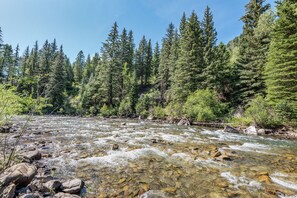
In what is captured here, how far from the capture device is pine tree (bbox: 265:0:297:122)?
47.7 ft

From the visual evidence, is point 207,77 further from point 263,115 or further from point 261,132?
point 261,132

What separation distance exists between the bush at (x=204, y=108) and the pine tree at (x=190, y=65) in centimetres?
509

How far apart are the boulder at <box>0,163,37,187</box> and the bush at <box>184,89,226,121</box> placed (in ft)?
58.7

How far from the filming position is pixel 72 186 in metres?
4.18

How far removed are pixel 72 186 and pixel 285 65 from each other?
776 inches

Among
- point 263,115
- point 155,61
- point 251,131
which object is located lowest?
point 251,131

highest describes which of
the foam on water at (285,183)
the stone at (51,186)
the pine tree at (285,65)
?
the pine tree at (285,65)

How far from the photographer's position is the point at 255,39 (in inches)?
970

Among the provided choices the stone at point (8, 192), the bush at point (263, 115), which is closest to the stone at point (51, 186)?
the stone at point (8, 192)

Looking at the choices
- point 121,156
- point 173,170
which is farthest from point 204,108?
point 173,170

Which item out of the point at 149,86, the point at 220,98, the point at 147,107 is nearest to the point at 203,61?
the point at 220,98

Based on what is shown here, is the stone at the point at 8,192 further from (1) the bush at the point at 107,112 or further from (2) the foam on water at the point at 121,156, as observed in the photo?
(1) the bush at the point at 107,112

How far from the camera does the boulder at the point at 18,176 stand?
379cm

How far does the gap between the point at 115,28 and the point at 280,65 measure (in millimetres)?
33728
